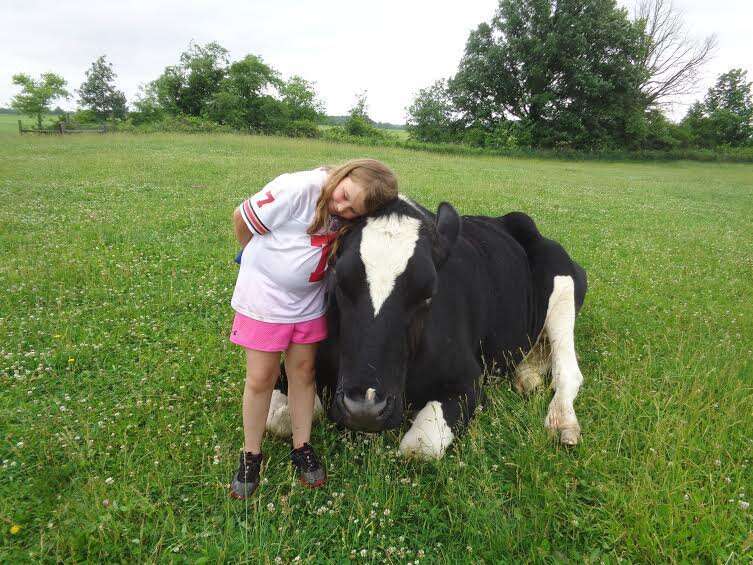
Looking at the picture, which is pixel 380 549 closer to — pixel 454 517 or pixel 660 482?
pixel 454 517

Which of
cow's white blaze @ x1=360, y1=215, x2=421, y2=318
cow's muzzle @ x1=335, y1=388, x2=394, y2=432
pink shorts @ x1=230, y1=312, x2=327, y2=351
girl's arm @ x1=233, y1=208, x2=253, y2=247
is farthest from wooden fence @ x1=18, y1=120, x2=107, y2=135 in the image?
cow's muzzle @ x1=335, y1=388, x2=394, y2=432

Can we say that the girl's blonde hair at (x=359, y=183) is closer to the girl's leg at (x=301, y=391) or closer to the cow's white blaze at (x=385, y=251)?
the cow's white blaze at (x=385, y=251)

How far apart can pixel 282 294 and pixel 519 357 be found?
2.76m

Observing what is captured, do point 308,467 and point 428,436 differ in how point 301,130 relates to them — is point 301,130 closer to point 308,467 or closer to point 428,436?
point 428,436

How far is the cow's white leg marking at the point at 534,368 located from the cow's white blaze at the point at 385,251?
74.4 inches

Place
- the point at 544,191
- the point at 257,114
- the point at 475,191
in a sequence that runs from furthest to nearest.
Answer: the point at 257,114, the point at 544,191, the point at 475,191

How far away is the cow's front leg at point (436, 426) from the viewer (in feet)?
10.9

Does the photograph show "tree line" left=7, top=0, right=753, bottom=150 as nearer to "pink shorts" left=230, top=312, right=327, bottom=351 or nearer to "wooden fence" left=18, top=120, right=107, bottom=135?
"wooden fence" left=18, top=120, right=107, bottom=135

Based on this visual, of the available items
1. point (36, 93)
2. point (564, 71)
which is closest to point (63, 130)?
point (36, 93)

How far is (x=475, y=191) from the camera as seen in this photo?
16.1 metres

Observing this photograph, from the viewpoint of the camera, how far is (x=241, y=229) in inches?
124

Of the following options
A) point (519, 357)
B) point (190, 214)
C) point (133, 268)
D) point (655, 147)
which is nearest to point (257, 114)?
point (655, 147)

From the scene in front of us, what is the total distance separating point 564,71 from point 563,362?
52305 mm

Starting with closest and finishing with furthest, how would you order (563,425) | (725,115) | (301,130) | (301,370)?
(301,370)
(563,425)
(301,130)
(725,115)
